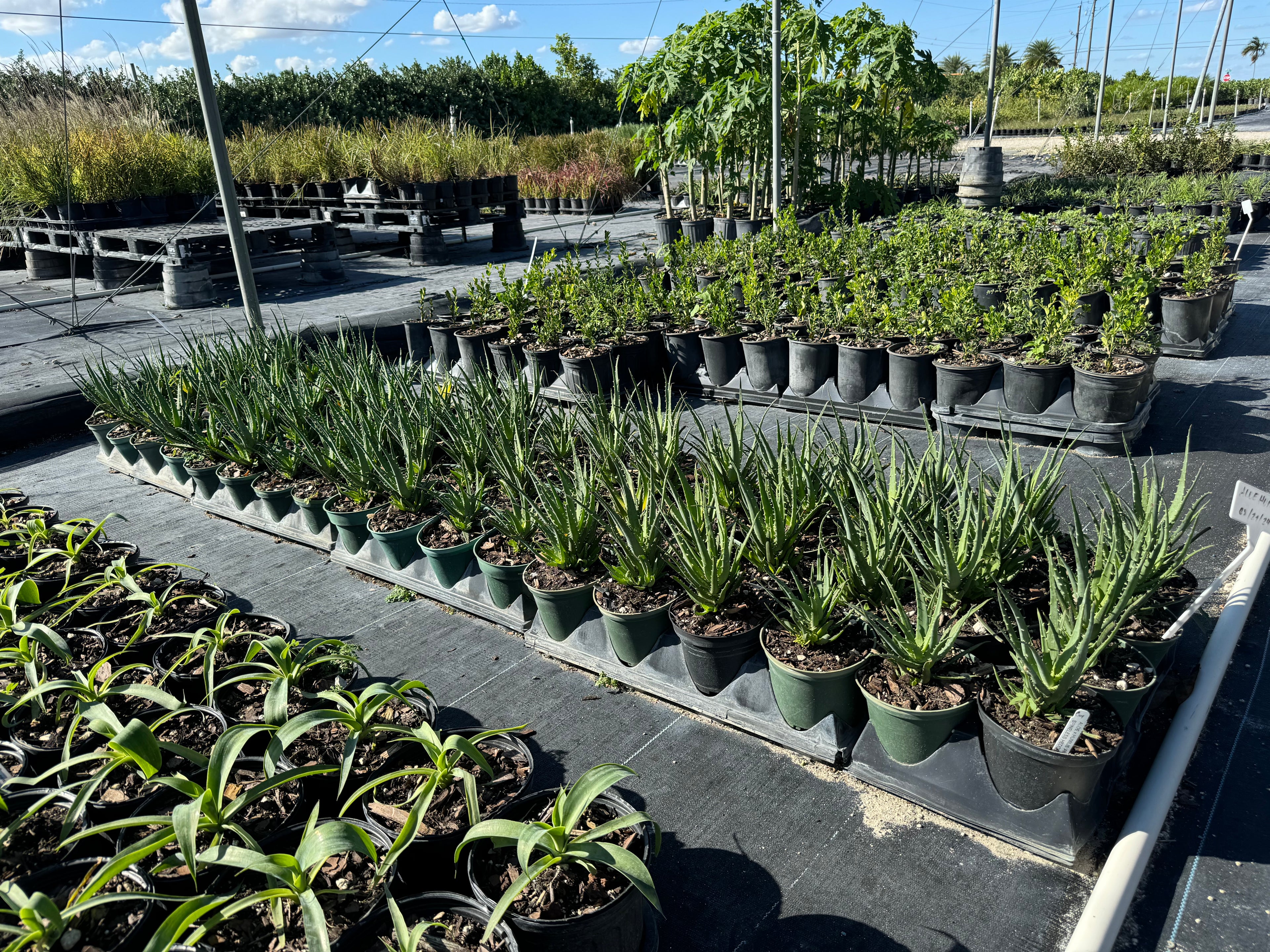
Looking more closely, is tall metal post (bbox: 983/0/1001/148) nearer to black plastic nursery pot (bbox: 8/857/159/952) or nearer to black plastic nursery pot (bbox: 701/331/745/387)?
black plastic nursery pot (bbox: 701/331/745/387)

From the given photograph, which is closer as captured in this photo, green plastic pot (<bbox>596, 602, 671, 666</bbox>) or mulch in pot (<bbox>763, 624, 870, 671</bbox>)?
mulch in pot (<bbox>763, 624, 870, 671</bbox>)

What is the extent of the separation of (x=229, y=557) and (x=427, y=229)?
788 centimetres

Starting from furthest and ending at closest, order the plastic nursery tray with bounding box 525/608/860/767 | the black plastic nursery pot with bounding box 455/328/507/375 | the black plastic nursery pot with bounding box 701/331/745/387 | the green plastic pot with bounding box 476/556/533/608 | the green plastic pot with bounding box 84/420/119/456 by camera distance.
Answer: the black plastic nursery pot with bounding box 455/328/507/375, the black plastic nursery pot with bounding box 701/331/745/387, the green plastic pot with bounding box 84/420/119/456, the green plastic pot with bounding box 476/556/533/608, the plastic nursery tray with bounding box 525/608/860/767

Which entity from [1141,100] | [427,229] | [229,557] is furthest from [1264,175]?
[1141,100]

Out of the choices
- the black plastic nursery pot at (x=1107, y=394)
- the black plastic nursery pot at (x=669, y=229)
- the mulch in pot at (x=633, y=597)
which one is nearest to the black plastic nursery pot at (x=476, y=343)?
the mulch in pot at (x=633, y=597)

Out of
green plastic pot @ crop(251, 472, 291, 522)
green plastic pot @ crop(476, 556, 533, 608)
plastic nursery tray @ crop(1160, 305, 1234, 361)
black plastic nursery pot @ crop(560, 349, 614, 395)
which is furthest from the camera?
plastic nursery tray @ crop(1160, 305, 1234, 361)

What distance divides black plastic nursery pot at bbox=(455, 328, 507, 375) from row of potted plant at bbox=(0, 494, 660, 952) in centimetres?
351

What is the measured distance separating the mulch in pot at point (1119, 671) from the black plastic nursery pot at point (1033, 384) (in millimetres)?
2435

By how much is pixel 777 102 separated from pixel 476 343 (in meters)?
4.90

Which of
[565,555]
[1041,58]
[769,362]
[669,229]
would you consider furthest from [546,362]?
[1041,58]

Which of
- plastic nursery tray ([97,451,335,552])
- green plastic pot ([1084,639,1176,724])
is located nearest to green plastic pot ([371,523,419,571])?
plastic nursery tray ([97,451,335,552])

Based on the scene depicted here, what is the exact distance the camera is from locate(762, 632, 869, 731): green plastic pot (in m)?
2.19

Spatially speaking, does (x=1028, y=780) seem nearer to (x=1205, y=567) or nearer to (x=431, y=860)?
(x=431, y=860)

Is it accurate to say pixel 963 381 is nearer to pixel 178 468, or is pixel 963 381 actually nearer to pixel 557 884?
pixel 557 884
